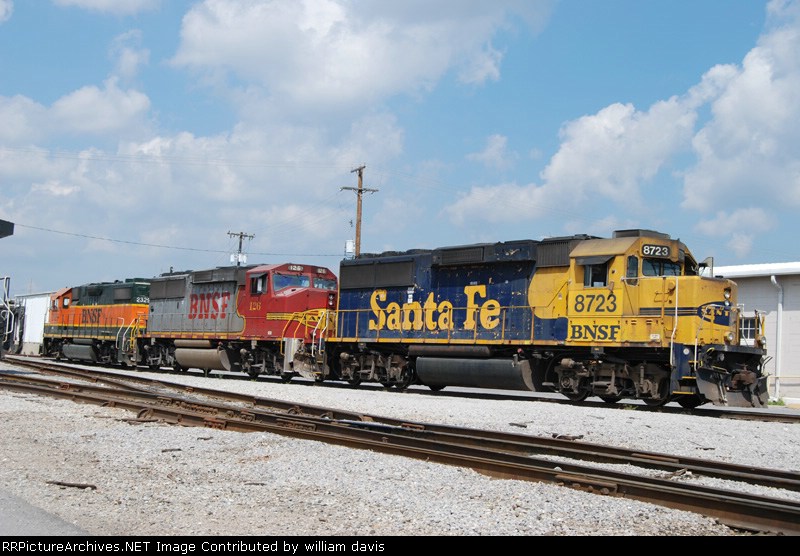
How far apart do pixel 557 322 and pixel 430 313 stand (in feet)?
12.0

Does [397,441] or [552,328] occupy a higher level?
[552,328]

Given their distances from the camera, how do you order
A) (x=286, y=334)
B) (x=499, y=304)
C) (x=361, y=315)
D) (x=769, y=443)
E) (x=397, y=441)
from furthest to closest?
(x=286, y=334)
(x=361, y=315)
(x=499, y=304)
(x=769, y=443)
(x=397, y=441)

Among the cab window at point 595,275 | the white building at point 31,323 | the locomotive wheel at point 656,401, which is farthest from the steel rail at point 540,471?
the white building at point 31,323

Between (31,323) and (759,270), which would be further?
(31,323)

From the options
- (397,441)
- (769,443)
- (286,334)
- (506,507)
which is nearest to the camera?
(506,507)

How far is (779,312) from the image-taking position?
22.4 metres

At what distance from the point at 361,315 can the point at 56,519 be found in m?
15.3

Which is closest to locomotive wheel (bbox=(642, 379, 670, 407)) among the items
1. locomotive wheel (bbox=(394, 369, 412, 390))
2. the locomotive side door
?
the locomotive side door

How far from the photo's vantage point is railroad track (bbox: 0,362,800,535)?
21.3 ft

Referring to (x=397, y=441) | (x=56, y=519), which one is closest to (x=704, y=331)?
(x=397, y=441)

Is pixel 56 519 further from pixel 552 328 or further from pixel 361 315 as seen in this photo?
pixel 361 315

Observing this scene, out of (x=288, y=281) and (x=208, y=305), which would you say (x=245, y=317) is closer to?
(x=288, y=281)

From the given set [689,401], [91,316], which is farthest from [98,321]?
[689,401]
